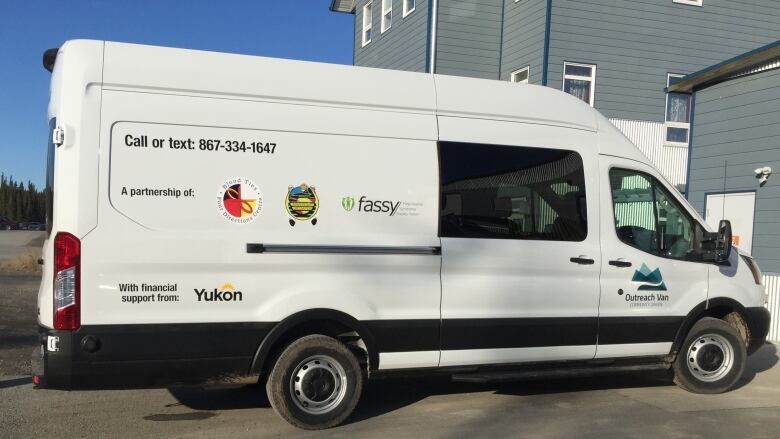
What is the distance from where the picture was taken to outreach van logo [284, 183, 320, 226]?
4824 millimetres

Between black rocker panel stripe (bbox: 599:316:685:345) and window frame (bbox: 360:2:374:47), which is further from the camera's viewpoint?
window frame (bbox: 360:2:374:47)

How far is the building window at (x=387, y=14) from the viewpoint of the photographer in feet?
61.0

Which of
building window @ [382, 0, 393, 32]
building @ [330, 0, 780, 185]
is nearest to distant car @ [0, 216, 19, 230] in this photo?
building window @ [382, 0, 393, 32]

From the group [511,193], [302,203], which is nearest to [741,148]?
[511,193]

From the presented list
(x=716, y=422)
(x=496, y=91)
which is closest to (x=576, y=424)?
(x=716, y=422)

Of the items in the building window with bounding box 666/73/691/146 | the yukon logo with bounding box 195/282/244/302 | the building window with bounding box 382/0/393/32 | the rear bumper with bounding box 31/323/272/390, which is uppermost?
the building window with bounding box 382/0/393/32

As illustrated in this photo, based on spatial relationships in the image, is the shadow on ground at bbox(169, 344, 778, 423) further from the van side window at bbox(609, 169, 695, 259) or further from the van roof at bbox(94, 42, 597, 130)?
the van roof at bbox(94, 42, 597, 130)

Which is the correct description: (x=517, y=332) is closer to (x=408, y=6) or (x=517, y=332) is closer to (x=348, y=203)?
(x=348, y=203)

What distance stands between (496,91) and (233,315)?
2.85m

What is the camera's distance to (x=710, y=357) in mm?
6281

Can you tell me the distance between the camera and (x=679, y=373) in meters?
6.22

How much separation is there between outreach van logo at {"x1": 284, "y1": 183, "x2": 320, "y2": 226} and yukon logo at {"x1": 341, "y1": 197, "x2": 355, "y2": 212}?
20 centimetres

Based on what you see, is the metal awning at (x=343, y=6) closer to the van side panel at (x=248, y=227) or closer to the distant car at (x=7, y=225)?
the van side panel at (x=248, y=227)

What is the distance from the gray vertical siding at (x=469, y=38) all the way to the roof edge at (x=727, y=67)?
5.21 meters
